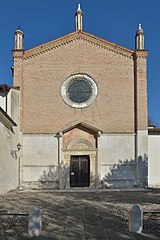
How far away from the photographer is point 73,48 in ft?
74.2

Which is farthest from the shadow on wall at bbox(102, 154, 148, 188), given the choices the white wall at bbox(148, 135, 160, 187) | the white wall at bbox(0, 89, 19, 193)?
the white wall at bbox(0, 89, 19, 193)

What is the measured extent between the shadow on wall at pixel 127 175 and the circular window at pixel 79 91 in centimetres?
509

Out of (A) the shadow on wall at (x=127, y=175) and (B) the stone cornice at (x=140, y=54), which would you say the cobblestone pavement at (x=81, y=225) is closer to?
(A) the shadow on wall at (x=127, y=175)

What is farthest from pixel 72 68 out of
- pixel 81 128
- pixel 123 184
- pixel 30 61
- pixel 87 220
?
pixel 87 220

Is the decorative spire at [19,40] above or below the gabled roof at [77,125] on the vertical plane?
above

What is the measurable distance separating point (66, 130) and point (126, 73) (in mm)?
6156

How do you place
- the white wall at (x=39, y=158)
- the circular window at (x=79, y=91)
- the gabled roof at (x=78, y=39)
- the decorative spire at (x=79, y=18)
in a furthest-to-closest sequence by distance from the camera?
the decorative spire at (x=79, y=18) → the gabled roof at (x=78, y=39) → the circular window at (x=79, y=91) → the white wall at (x=39, y=158)

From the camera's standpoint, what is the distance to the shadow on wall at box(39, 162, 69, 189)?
69.5 feet

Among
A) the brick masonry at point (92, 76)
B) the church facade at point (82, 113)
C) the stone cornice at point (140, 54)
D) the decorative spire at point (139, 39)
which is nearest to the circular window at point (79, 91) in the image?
the church facade at point (82, 113)

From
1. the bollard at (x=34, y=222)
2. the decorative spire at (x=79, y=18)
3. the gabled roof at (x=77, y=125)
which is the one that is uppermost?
the decorative spire at (x=79, y=18)

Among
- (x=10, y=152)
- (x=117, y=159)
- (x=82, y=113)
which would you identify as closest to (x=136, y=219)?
(x=10, y=152)

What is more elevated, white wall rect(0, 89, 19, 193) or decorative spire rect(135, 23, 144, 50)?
decorative spire rect(135, 23, 144, 50)

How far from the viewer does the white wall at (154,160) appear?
22.3 m

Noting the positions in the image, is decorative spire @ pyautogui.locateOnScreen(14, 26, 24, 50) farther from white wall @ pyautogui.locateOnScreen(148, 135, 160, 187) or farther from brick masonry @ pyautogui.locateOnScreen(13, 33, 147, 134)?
white wall @ pyautogui.locateOnScreen(148, 135, 160, 187)
